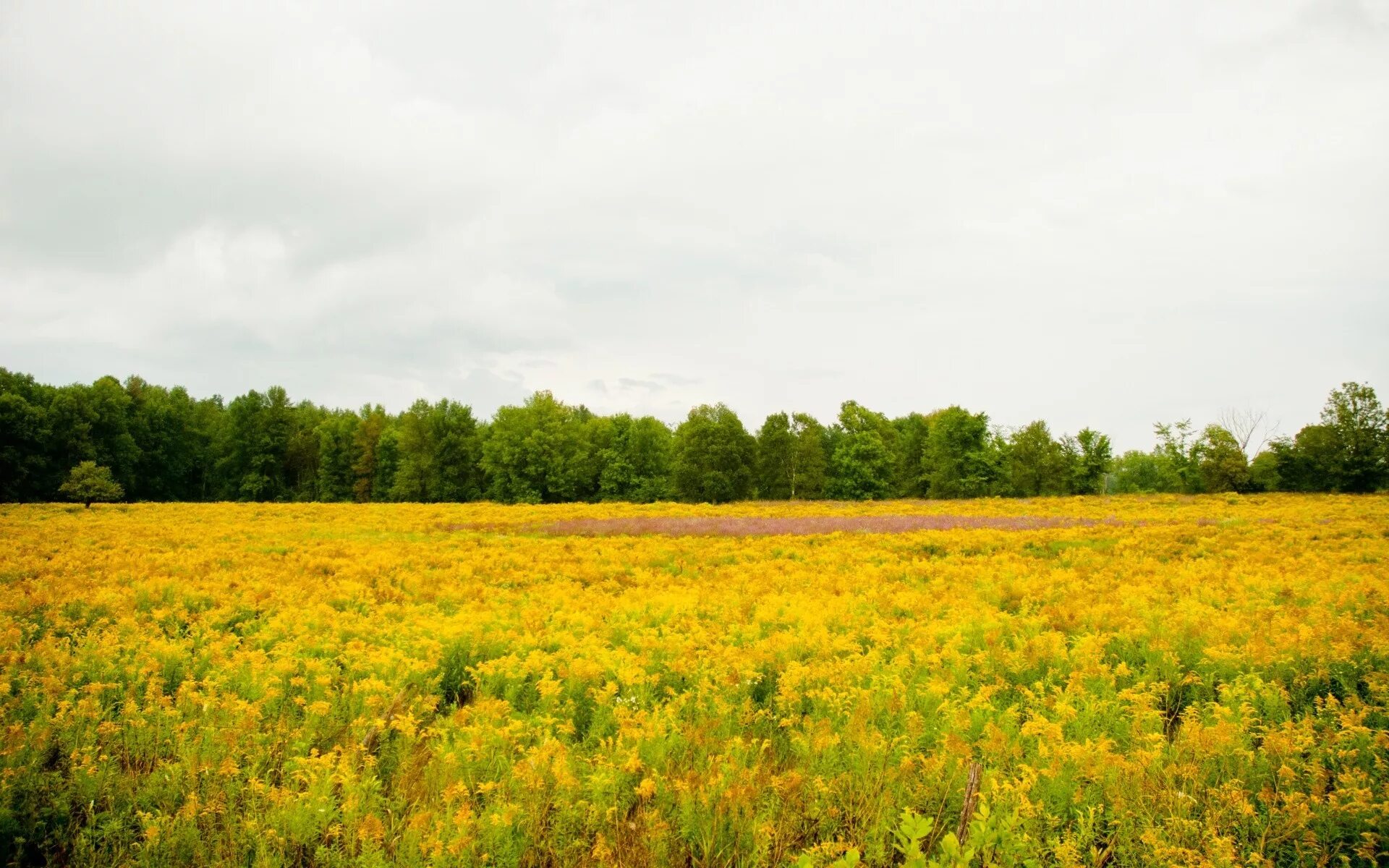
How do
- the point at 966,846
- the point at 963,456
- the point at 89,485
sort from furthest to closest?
1. the point at 963,456
2. the point at 89,485
3. the point at 966,846

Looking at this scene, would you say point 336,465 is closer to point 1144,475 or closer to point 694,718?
point 694,718

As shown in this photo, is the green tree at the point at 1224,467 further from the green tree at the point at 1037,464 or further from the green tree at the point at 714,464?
the green tree at the point at 714,464

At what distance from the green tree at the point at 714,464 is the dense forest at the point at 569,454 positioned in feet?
0.55

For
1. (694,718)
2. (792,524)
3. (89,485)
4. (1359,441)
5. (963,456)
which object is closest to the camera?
(694,718)

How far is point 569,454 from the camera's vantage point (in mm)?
67312

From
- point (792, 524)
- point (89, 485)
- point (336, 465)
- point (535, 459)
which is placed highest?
point (535, 459)

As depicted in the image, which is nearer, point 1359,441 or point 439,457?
point 1359,441

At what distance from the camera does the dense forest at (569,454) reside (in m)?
50.4

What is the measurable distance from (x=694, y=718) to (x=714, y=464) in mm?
53803

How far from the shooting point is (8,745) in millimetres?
4203

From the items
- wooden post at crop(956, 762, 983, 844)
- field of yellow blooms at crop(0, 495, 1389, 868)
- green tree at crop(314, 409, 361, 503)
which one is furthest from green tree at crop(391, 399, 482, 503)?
wooden post at crop(956, 762, 983, 844)

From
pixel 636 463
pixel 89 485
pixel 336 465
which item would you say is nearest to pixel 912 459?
pixel 636 463

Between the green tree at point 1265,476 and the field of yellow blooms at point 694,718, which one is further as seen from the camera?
the green tree at point 1265,476

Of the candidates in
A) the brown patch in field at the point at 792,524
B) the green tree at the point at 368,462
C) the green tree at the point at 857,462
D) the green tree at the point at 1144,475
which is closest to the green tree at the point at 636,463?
the green tree at the point at 857,462
